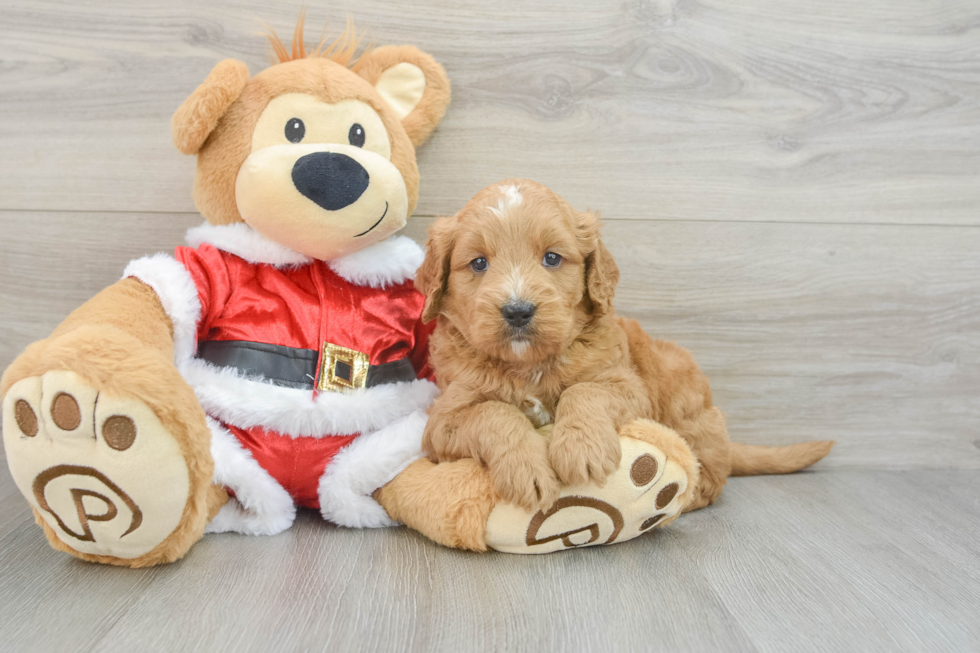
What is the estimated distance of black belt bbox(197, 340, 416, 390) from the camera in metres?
1.42

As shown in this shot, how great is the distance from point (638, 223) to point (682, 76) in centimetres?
41

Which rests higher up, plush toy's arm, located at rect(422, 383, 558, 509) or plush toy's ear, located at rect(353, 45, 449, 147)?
plush toy's ear, located at rect(353, 45, 449, 147)

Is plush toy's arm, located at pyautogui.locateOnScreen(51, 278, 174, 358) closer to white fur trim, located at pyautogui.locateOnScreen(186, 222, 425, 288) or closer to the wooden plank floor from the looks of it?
white fur trim, located at pyautogui.locateOnScreen(186, 222, 425, 288)

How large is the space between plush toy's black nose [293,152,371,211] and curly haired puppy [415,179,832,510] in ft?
0.64

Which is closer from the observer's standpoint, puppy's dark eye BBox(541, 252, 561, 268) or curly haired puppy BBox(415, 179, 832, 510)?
curly haired puppy BBox(415, 179, 832, 510)

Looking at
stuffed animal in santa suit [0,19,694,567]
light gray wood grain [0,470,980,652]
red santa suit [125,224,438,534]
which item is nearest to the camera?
light gray wood grain [0,470,980,652]

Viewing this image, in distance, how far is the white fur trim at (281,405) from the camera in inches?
53.8

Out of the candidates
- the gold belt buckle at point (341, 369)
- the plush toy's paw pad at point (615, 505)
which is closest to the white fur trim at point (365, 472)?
the gold belt buckle at point (341, 369)

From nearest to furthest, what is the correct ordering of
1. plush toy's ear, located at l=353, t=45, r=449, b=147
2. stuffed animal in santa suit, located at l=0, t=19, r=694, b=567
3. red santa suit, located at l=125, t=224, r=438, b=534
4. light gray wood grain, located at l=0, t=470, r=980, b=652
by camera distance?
light gray wood grain, located at l=0, t=470, r=980, b=652 < stuffed animal in santa suit, located at l=0, t=19, r=694, b=567 < red santa suit, located at l=125, t=224, r=438, b=534 < plush toy's ear, located at l=353, t=45, r=449, b=147

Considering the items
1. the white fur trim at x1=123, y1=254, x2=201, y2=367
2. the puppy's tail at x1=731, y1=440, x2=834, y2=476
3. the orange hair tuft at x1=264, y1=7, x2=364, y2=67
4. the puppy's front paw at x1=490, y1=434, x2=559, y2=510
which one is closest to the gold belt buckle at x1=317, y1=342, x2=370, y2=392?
the white fur trim at x1=123, y1=254, x2=201, y2=367

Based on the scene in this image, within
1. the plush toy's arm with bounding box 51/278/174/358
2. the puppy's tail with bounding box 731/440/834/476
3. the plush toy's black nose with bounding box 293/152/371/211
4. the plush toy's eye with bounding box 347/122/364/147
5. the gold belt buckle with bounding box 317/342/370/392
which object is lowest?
the puppy's tail with bounding box 731/440/834/476

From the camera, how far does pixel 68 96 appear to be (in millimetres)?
1732

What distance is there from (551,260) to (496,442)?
373 millimetres

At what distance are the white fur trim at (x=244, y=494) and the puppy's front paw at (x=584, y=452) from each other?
24.3 inches
